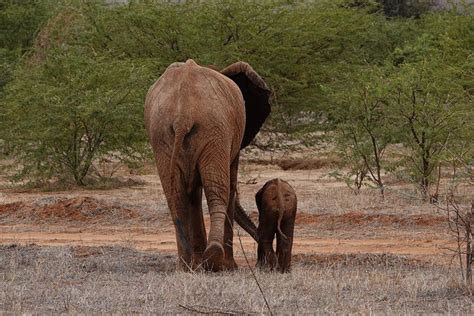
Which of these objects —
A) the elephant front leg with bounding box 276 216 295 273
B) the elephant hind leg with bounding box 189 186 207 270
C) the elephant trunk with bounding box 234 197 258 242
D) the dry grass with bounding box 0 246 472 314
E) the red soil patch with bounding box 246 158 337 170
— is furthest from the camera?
the red soil patch with bounding box 246 158 337 170

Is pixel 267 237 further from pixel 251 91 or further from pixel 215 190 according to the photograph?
pixel 251 91

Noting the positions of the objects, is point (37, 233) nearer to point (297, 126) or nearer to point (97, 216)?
point (97, 216)

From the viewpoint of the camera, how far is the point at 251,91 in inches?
451

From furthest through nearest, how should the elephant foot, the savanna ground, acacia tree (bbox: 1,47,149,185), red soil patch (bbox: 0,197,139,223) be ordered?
acacia tree (bbox: 1,47,149,185)
red soil patch (bbox: 0,197,139,223)
the elephant foot
the savanna ground

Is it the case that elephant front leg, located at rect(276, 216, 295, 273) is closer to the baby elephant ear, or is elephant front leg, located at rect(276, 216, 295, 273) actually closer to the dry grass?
the dry grass

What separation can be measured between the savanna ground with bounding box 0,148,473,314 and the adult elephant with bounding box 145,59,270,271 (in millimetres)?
430

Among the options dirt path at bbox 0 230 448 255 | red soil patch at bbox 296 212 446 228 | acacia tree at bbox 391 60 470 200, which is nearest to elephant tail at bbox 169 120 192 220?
dirt path at bbox 0 230 448 255

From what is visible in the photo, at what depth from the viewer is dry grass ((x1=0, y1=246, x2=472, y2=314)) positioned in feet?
24.5

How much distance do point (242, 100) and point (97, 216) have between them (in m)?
6.63

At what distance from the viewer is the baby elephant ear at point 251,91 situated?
1124cm

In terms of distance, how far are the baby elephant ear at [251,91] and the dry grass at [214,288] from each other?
1743 millimetres

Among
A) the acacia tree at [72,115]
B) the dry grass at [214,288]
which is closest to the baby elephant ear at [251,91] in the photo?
the dry grass at [214,288]

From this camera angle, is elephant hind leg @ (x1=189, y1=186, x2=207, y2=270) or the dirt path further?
the dirt path

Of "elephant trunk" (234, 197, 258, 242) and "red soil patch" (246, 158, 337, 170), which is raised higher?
"elephant trunk" (234, 197, 258, 242)
